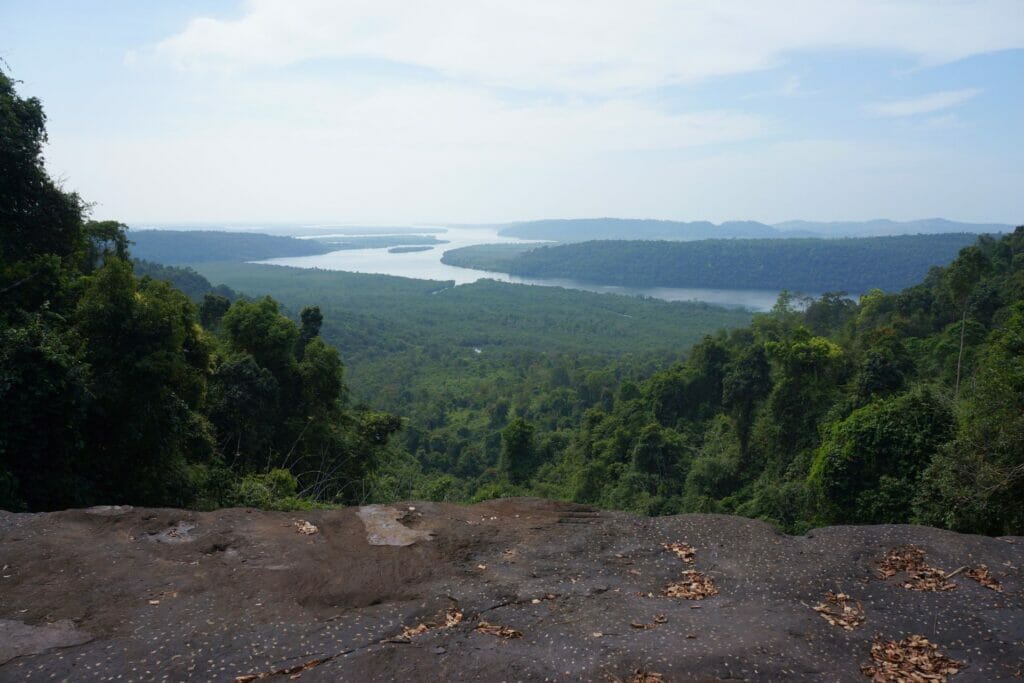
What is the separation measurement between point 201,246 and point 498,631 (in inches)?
5436

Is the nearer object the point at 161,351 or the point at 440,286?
the point at 161,351

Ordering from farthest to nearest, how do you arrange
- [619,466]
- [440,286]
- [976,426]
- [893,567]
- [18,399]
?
[440,286] → [619,466] → [976,426] → [18,399] → [893,567]

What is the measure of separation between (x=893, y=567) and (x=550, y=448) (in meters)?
23.9

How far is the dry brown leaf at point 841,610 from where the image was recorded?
5.29 m

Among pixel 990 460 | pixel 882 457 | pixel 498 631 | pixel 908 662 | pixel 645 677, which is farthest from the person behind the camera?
pixel 882 457

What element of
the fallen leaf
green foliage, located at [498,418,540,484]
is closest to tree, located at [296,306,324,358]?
green foliage, located at [498,418,540,484]

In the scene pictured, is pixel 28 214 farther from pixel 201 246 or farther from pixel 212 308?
pixel 201 246

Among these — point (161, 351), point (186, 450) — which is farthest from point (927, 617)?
point (186, 450)

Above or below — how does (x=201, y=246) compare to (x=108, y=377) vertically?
above

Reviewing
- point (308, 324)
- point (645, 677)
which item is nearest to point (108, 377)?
point (645, 677)

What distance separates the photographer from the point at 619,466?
25.0 meters

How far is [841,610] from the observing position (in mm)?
5484

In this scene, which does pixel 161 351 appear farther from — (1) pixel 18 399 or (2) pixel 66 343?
(1) pixel 18 399

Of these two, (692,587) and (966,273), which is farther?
(966,273)
